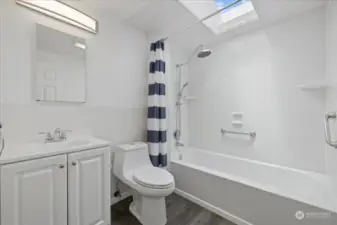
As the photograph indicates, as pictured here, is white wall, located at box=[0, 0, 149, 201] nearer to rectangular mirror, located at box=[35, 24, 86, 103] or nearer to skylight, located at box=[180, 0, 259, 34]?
rectangular mirror, located at box=[35, 24, 86, 103]

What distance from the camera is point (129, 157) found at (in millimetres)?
1906

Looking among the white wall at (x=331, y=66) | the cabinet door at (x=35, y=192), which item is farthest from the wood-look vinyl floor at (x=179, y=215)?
the white wall at (x=331, y=66)

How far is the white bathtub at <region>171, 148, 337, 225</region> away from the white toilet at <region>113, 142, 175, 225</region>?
522 mm

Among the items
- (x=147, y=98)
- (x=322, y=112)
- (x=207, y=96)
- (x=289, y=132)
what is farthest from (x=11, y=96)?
(x=322, y=112)

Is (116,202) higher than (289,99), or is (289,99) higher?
(289,99)

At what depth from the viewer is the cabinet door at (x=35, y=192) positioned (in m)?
0.98

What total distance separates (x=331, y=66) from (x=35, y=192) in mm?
2655

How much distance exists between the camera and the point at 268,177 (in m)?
2.09

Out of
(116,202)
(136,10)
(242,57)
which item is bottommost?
(116,202)

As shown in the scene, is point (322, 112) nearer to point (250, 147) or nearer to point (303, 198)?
point (250, 147)

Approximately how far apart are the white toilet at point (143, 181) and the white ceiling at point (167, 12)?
1.52 meters

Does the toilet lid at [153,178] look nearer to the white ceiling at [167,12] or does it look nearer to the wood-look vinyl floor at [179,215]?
the wood-look vinyl floor at [179,215]

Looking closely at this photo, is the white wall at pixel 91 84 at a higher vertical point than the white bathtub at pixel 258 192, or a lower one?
higher

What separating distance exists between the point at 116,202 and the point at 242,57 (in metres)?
2.53
